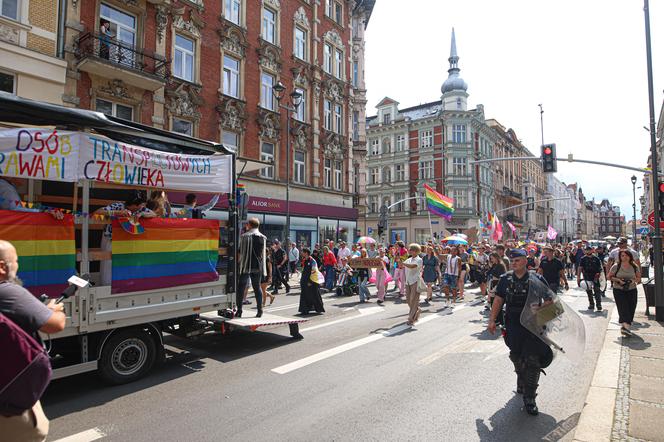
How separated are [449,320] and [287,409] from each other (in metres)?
6.17

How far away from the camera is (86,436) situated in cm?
380

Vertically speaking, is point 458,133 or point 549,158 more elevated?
point 458,133

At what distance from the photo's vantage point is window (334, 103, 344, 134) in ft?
91.5

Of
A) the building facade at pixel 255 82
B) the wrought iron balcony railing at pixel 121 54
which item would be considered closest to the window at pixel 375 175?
the building facade at pixel 255 82

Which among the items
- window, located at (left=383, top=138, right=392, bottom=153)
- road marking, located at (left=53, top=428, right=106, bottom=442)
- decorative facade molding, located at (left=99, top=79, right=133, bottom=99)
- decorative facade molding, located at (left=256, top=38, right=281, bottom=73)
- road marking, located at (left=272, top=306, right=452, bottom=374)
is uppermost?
window, located at (left=383, top=138, right=392, bottom=153)

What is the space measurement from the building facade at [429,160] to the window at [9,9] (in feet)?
117

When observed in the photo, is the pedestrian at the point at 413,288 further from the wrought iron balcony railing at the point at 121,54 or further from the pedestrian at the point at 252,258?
the wrought iron balcony railing at the point at 121,54

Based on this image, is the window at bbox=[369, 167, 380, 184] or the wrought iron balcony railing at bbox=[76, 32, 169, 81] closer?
the wrought iron balcony railing at bbox=[76, 32, 169, 81]

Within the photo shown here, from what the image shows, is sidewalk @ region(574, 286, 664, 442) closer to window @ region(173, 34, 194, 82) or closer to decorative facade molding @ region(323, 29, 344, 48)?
window @ region(173, 34, 194, 82)

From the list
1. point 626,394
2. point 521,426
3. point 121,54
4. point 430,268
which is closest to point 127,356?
point 521,426

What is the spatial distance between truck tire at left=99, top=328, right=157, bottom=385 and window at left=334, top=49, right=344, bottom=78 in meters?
25.3

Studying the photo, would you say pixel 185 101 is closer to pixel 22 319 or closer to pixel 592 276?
pixel 592 276

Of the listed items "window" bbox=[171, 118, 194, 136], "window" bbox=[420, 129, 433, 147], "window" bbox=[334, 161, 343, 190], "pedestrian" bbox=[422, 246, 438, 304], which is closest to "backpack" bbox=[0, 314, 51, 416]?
"pedestrian" bbox=[422, 246, 438, 304]

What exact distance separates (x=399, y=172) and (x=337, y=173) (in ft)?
79.4
